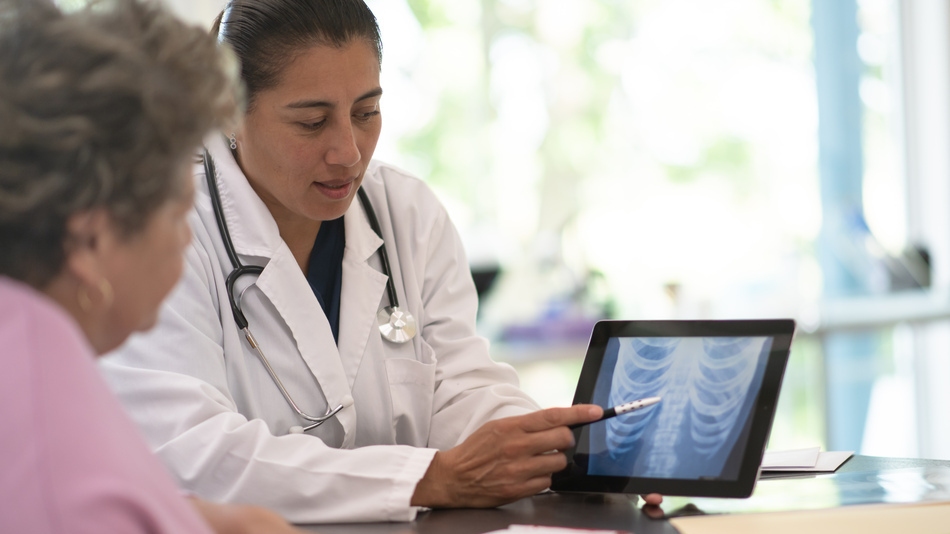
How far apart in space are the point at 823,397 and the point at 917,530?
9.15 ft

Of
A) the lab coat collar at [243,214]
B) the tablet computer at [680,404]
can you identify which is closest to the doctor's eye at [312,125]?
the lab coat collar at [243,214]

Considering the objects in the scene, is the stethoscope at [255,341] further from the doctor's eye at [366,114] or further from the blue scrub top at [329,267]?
the doctor's eye at [366,114]

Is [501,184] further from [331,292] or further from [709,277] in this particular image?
[331,292]

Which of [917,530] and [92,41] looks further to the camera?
[917,530]

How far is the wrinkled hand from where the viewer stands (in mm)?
946

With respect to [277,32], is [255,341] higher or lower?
lower

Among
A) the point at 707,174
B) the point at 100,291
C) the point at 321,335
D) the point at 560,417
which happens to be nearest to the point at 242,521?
the point at 100,291

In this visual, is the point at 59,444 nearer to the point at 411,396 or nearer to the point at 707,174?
the point at 411,396

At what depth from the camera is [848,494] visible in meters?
1.19

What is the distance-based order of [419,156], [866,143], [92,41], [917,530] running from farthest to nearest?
[866,143]
[419,156]
[917,530]
[92,41]

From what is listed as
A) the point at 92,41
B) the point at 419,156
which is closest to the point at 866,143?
the point at 419,156

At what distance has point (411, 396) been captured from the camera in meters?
1.54

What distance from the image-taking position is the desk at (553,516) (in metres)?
1.10

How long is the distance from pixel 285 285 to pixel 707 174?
2.46 meters
